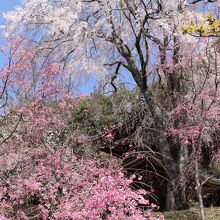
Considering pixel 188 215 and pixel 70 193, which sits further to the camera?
A: pixel 188 215

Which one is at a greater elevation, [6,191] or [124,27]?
[124,27]

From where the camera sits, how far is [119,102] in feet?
39.5

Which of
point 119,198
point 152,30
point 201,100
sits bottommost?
point 119,198

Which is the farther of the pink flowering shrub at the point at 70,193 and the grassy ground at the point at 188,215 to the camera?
the grassy ground at the point at 188,215

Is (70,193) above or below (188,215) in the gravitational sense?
above

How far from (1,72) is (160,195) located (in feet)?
18.5

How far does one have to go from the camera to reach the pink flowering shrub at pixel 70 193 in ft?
18.2

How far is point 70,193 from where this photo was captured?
23.5 feet

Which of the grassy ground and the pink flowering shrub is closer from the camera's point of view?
the pink flowering shrub

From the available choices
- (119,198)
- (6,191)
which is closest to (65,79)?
(6,191)

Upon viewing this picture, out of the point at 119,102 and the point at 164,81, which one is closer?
the point at 164,81

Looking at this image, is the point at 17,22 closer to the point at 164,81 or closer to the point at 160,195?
the point at 164,81

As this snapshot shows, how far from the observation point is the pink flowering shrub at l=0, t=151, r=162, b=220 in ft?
18.2

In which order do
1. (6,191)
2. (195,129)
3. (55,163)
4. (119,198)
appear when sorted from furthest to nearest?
1. (195,129)
2. (55,163)
3. (6,191)
4. (119,198)
